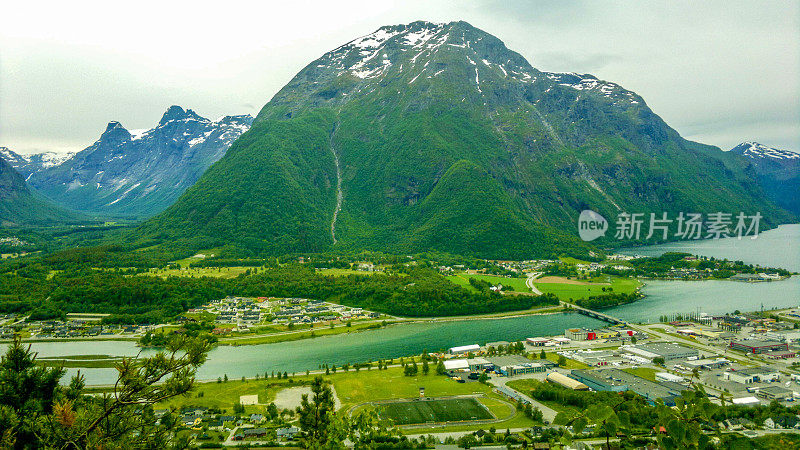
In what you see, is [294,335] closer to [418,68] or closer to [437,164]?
[437,164]

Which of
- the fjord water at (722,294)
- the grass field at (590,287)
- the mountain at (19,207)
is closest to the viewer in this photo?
the fjord water at (722,294)

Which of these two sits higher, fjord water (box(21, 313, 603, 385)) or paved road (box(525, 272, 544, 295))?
paved road (box(525, 272, 544, 295))

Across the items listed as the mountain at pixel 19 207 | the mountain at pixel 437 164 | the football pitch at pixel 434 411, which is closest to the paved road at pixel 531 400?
the football pitch at pixel 434 411

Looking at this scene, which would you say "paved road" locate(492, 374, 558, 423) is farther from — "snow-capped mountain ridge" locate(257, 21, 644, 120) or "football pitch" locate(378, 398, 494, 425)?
"snow-capped mountain ridge" locate(257, 21, 644, 120)

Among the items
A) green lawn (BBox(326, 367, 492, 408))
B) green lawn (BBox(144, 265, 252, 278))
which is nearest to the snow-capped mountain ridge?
green lawn (BBox(144, 265, 252, 278))

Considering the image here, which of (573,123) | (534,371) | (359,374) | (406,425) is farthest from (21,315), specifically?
(573,123)

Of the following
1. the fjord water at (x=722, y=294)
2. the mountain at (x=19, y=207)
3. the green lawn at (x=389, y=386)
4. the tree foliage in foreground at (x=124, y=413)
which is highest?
the mountain at (x=19, y=207)

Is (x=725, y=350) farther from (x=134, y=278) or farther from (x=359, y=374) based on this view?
(x=134, y=278)

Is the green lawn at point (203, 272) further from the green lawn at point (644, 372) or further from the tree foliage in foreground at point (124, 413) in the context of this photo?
the tree foliage in foreground at point (124, 413)
